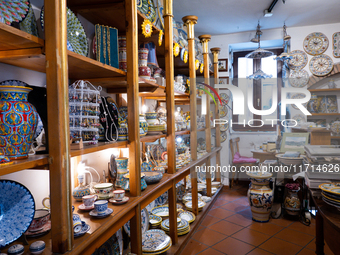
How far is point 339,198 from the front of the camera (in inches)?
50.6

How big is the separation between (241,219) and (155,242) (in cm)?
168

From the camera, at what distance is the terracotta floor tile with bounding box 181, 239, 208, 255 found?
2500mm

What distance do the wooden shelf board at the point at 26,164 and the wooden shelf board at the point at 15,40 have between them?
0.42 meters

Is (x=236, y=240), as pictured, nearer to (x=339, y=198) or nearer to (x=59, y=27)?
(x=339, y=198)

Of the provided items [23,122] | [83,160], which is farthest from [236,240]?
[23,122]

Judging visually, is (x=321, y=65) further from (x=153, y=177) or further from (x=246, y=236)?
(x=153, y=177)

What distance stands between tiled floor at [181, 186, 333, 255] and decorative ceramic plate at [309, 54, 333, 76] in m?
2.69

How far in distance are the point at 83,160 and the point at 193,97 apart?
5.57 feet

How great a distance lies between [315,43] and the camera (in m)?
4.45

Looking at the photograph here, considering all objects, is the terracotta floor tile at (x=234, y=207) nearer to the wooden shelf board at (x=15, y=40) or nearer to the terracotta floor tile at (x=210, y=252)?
the terracotta floor tile at (x=210, y=252)

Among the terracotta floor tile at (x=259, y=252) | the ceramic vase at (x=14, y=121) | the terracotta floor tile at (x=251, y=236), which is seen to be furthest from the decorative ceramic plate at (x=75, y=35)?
the terracotta floor tile at (x=251, y=236)

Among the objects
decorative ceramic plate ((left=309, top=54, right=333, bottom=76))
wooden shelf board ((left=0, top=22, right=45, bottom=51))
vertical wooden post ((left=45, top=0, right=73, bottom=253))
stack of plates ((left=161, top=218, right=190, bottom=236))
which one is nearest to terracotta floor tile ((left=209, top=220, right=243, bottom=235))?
stack of plates ((left=161, top=218, right=190, bottom=236))

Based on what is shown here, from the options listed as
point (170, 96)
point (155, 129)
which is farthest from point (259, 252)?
point (170, 96)

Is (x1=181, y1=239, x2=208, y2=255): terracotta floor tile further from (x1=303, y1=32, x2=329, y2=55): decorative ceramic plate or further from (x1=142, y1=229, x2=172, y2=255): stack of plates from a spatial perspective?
(x1=303, y1=32, x2=329, y2=55): decorative ceramic plate
